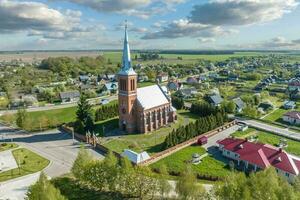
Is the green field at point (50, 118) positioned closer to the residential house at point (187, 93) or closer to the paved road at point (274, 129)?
the residential house at point (187, 93)

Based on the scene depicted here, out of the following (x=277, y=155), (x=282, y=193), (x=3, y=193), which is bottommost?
(x=3, y=193)

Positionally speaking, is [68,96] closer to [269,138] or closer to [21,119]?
[21,119]

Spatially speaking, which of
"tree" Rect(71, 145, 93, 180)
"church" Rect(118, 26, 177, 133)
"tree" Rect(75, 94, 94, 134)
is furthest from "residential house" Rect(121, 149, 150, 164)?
"tree" Rect(75, 94, 94, 134)

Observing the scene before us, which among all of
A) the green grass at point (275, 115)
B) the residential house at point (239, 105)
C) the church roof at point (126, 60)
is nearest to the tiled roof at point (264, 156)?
the church roof at point (126, 60)

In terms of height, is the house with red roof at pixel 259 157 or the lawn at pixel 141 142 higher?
the house with red roof at pixel 259 157

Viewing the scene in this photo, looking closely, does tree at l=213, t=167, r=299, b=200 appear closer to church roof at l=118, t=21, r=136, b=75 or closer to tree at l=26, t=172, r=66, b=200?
tree at l=26, t=172, r=66, b=200

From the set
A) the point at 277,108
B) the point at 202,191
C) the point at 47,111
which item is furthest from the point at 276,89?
the point at 202,191

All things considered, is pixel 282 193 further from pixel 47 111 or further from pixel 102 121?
pixel 47 111
